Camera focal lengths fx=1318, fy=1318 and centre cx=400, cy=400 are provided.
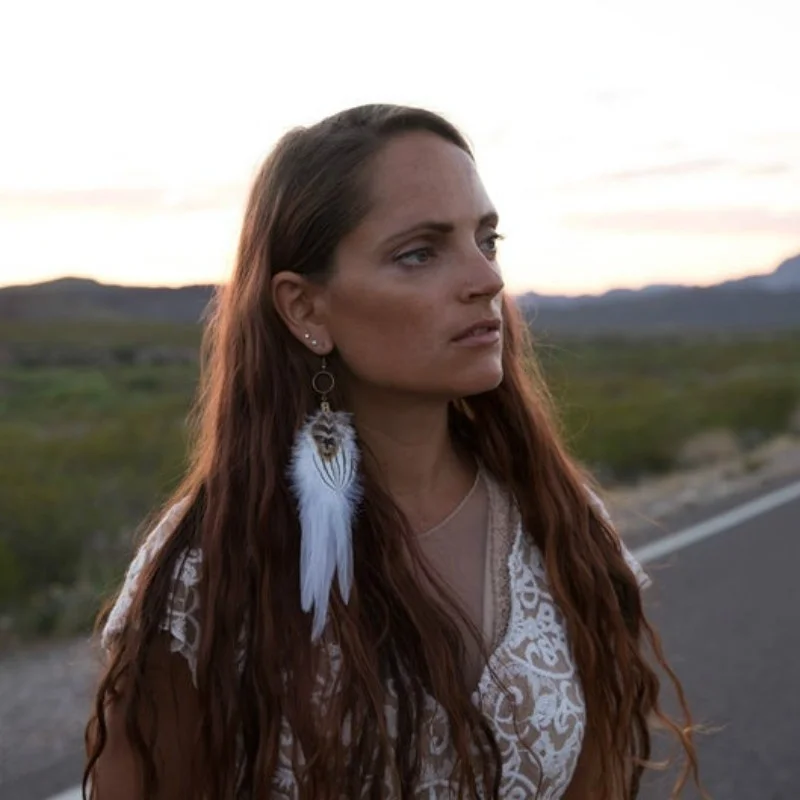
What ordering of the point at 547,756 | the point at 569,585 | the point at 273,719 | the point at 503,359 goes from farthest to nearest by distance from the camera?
the point at 503,359, the point at 569,585, the point at 547,756, the point at 273,719

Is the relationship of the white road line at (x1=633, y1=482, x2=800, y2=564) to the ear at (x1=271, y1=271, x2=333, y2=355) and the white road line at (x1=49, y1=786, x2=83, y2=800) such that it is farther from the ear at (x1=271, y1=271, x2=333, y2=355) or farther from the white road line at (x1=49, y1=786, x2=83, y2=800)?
the ear at (x1=271, y1=271, x2=333, y2=355)

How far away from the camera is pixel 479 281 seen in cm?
197

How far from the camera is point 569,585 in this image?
6.99ft

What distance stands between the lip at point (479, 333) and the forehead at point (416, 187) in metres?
0.16

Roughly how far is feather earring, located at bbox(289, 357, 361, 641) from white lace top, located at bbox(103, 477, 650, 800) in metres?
0.11

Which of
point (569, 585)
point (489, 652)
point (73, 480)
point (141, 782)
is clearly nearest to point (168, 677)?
point (141, 782)

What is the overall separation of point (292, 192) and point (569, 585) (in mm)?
766

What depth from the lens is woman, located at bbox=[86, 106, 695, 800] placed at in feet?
6.09

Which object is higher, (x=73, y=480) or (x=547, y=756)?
(x=547, y=756)

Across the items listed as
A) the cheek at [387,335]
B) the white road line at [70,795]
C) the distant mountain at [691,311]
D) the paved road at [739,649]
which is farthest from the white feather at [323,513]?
→ the distant mountain at [691,311]

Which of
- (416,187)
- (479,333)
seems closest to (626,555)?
(479,333)

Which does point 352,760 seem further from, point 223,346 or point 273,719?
point 223,346

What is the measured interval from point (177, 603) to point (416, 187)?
2.32 ft

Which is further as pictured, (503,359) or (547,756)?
(503,359)
